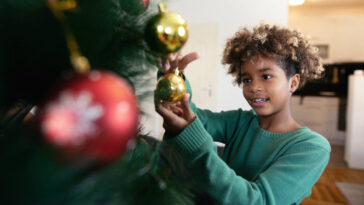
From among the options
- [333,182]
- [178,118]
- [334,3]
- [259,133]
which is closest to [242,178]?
[178,118]

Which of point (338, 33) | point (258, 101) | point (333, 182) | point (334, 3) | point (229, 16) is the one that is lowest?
point (333, 182)

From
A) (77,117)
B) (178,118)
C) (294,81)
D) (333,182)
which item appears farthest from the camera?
(333,182)

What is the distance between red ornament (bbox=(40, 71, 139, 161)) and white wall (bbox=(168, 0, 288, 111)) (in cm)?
287

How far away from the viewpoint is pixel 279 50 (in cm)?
90

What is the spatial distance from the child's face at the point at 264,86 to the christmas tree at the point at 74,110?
651mm

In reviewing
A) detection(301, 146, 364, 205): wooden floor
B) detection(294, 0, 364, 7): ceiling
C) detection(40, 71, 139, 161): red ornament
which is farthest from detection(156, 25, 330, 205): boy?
detection(294, 0, 364, 7): ceiling

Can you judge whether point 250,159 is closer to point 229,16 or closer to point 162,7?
point 162,7

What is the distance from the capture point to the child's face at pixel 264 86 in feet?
2.89

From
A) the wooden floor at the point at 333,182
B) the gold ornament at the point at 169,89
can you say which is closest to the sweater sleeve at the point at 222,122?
the gold ornament at the point at 169,89

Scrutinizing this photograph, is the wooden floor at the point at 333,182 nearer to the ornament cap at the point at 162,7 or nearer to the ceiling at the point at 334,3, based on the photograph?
the ornament cap at the point at 162,7

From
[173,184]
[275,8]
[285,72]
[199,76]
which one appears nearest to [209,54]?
[199,76]

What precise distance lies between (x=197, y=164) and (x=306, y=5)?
515 centimetres

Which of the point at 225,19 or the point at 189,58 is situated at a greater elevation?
the point at 225,19

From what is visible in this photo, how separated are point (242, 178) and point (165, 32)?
440 millimetres
